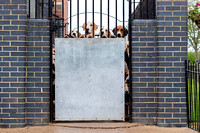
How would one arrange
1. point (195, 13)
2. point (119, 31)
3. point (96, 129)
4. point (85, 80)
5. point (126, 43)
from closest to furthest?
point (96, 129) < point (85, 80) < point (126, 43) < point (119, 31) < point (195, 13)

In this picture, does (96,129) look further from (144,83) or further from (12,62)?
(12,62)

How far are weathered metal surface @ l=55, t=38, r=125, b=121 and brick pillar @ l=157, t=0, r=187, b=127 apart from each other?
950mm

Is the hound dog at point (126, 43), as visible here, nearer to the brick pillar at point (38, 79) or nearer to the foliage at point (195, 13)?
the brick pillar at point (38, 79)

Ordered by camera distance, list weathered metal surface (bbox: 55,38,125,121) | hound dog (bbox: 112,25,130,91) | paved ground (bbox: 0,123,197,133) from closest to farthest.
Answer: paved ground (bbox: 0,123,197,133)
weathered metal surface (bbox: 55,38,125,121)
hound dog (bbox: 112,25,130,91)

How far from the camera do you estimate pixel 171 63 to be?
212 inches

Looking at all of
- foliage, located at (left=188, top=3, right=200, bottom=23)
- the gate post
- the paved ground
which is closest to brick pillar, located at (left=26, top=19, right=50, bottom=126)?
the paved ground

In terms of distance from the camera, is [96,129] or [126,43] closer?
[96,129]

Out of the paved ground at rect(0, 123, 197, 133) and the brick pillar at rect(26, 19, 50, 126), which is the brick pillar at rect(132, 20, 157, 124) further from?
A: the brick pillar at rect(26, 19, 50, 126)

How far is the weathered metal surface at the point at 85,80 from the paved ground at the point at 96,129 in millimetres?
201

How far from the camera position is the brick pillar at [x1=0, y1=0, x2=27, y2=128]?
5.27 meters

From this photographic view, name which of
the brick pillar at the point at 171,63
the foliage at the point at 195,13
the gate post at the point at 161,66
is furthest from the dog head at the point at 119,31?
the foliage at the point at 195,13

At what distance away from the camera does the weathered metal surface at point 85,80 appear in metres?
5.54

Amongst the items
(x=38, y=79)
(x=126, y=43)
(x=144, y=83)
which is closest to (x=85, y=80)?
(x=38, y=79)

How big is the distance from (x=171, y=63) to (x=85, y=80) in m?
1.81
